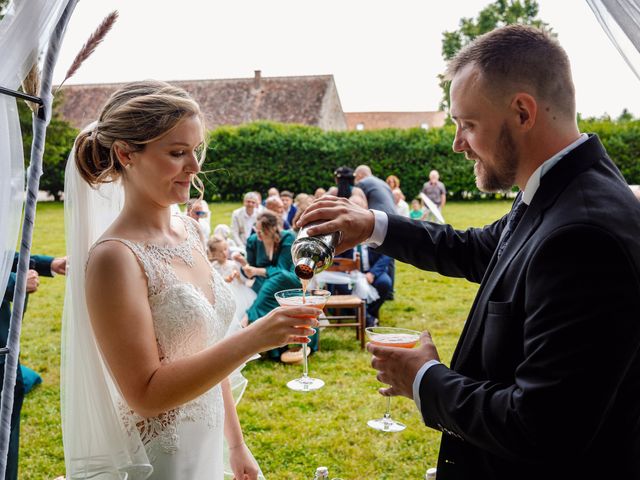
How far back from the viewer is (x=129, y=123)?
82.4 inches

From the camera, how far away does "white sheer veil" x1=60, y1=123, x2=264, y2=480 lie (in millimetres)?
2150

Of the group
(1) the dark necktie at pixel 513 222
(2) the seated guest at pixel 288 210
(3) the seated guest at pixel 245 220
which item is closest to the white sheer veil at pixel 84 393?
(1) the dark necktie at pixel 513 222

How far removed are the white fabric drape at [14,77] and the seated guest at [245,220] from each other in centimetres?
824

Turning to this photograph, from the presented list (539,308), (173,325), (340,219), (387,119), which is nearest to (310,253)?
(340,219)

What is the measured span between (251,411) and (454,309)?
16.1 ft

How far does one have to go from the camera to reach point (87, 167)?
7.36 feet

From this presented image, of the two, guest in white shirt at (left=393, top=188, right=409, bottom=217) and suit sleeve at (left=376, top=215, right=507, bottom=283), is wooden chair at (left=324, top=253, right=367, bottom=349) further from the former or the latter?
suit sleeve at (left=376, top=215, right=507, bottom=283)

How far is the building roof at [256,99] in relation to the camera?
34.5m

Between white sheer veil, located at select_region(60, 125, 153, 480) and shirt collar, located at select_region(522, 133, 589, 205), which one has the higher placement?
shirt collar, located at select_region(522, 133, 589, 205)

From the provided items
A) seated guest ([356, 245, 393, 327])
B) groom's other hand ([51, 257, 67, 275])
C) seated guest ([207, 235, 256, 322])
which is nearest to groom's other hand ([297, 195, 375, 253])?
groom's other hand ([51, 257, 67, 275])

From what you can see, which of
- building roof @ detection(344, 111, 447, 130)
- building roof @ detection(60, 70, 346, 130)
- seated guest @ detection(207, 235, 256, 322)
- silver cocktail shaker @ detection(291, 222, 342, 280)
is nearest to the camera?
silver cocktail shaker @ detection(291, 222, 342, 280)

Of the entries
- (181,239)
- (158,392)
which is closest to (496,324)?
(158,392)

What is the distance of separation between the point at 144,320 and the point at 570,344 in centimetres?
142

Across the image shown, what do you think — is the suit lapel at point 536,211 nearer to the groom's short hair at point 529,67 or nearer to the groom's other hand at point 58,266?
the groom's short hair at point 529,67
